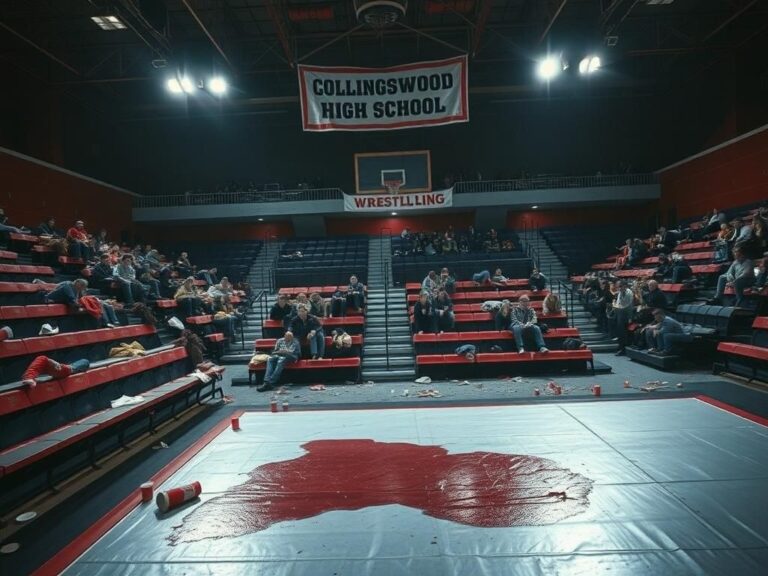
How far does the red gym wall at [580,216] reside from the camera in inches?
861

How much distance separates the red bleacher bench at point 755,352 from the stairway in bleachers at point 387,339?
5.32 meters

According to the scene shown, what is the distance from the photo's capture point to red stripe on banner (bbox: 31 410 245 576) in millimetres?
2893

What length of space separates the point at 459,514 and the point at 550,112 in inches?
908

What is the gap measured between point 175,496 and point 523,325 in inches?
282

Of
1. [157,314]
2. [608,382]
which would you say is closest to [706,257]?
[608,382]

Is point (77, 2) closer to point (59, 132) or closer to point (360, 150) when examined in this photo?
point (59, 132)

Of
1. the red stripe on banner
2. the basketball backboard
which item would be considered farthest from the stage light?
the red stripe on banner

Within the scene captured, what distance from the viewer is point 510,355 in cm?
880

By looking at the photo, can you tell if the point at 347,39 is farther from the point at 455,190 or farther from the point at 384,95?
the point at 455,190

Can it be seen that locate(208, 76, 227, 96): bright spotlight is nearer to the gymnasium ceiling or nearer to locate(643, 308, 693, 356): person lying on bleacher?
the gymnasium ceiling

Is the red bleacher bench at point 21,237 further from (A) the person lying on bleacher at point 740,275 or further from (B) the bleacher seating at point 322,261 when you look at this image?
(A) the person lying on bleacher at point 740,275

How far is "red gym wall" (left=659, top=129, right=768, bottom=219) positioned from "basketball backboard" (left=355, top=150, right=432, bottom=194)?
9.93 metres

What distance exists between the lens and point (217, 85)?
16234 mm

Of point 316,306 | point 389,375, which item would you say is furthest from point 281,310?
point 389,375
